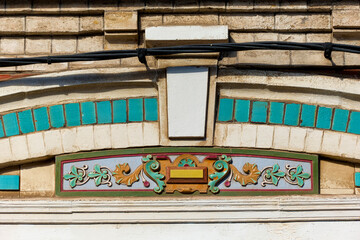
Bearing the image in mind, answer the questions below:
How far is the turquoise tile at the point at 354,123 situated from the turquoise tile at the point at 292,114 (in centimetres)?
41

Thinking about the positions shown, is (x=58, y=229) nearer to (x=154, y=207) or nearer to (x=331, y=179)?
(x=154, y=207)

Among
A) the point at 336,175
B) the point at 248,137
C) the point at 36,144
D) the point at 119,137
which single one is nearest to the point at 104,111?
the point at 119,137

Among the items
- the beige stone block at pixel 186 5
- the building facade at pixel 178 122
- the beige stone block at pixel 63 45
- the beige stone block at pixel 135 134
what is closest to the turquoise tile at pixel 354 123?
the building facade at pixel 178 122

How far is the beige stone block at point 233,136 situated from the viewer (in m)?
5.94

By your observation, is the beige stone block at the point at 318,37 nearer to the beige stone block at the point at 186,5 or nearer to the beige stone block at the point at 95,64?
the beige stone block at the point at 186,5

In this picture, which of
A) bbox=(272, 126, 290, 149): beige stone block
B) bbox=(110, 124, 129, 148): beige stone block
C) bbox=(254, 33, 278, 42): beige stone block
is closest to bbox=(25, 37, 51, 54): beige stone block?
bbox=(110, 124, 129, 148): beige stone block

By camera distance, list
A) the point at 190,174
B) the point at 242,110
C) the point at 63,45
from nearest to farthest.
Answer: the point at 190,174
the point at 242,110
the point at 63,45

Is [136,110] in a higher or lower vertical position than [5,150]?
higher

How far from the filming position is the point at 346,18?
234 inches

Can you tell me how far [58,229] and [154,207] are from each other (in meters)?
0.75

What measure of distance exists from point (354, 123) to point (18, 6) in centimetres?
280

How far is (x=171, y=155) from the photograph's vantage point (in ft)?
19.5

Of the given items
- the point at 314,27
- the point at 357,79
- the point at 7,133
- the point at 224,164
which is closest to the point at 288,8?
the point at 314,27

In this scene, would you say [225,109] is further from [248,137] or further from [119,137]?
[119,137]
